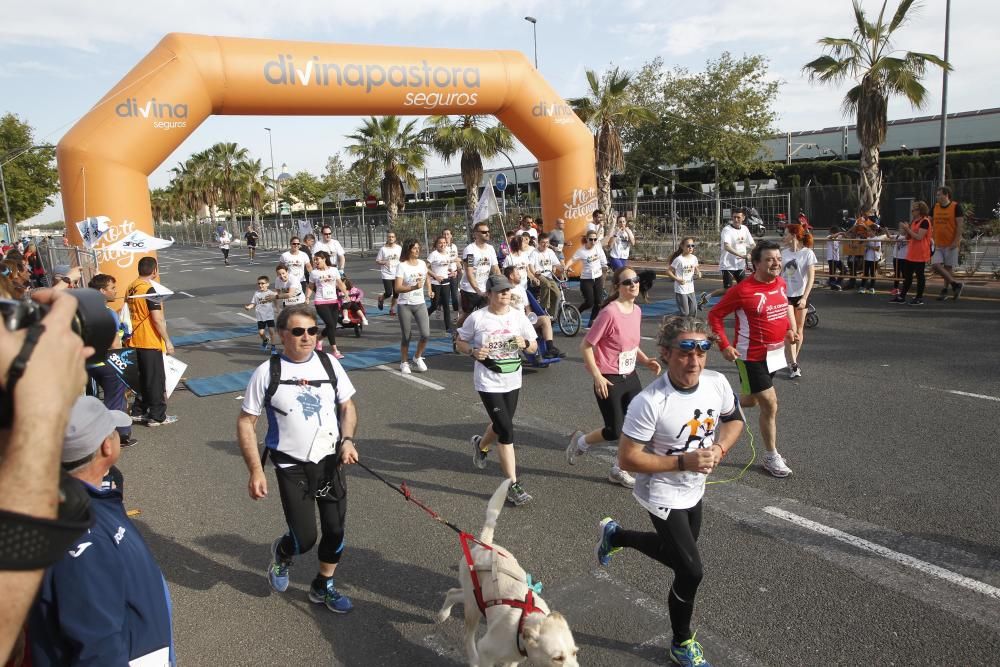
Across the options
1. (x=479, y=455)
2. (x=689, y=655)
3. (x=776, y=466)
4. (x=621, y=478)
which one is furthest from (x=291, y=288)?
(x=689, y=655)

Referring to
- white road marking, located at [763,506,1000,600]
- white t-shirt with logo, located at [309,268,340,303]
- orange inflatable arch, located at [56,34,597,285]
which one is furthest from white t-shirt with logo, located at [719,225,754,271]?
white road marking, located at [763,506,1000,600]

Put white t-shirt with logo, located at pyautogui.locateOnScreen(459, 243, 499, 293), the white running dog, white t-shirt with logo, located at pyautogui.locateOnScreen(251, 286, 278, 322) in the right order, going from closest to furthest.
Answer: the white running dog
white t-shirt with logo, located at pyautogui.locateOnScreen(459, 243, 499, 293)
white t-shirt with logo, located at pyautogui.locateOnScreen(251, 286, 278, 322)

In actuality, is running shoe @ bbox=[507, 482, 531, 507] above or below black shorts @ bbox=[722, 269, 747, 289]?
below

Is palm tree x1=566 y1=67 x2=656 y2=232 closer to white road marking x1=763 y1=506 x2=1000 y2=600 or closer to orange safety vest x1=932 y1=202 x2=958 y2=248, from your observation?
orange safety vest x1=932 y1=202 x2=958 y2=248

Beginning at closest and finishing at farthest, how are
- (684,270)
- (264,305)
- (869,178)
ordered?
(684,270), (264,305), (869,178)

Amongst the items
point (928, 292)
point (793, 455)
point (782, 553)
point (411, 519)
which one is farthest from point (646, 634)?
point (928, 292)

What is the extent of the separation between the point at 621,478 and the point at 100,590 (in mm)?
4275

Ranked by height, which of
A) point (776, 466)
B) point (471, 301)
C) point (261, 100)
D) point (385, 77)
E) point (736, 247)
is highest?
point (385, 77)

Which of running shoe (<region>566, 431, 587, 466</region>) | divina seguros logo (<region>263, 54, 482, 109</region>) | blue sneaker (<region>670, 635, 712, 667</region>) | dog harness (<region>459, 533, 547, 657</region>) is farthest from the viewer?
divina seguros logo (<region>263, 54, 482, 109</region>)

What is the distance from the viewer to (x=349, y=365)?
11.0 meters

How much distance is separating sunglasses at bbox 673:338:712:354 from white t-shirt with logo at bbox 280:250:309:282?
1025cm

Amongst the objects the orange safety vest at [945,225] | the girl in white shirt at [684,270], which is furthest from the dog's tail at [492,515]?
the orange safety vest at [945,225]

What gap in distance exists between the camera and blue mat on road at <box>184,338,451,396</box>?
32.6 ft

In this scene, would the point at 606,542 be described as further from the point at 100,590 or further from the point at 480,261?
the point at 480,261
